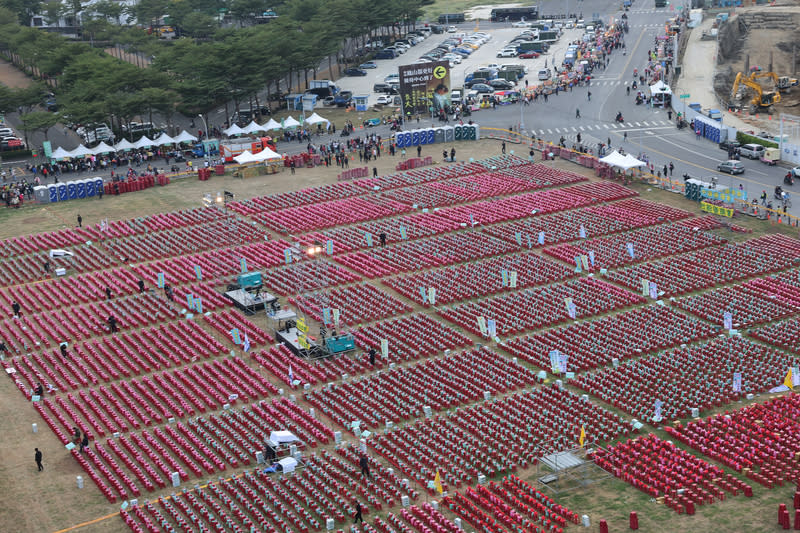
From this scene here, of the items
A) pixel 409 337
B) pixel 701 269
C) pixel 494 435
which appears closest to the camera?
pixel 494 435

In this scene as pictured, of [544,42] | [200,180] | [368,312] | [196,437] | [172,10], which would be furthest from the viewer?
[172,10]

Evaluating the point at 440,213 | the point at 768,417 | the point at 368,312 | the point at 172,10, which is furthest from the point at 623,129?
the point at 172,10

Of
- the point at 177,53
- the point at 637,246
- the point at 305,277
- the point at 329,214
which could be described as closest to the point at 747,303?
the point at 637,246

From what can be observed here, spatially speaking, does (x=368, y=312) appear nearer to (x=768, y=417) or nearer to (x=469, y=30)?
(x=768, y=417)

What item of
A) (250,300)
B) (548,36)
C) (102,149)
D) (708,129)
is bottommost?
(250,300)

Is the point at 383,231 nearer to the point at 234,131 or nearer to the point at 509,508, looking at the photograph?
the point at 234,131

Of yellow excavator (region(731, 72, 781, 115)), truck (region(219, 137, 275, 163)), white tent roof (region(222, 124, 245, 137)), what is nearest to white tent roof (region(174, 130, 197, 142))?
white tent roof (region(222, 124, 245, 137))

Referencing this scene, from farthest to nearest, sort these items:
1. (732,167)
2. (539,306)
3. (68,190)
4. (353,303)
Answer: (68,190)
(732,167)
(353,303)
(539,306)

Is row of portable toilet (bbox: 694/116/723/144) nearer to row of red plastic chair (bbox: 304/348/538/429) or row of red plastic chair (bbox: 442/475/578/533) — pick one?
row of red plastic chair (bbox: 304/348/538/429)
